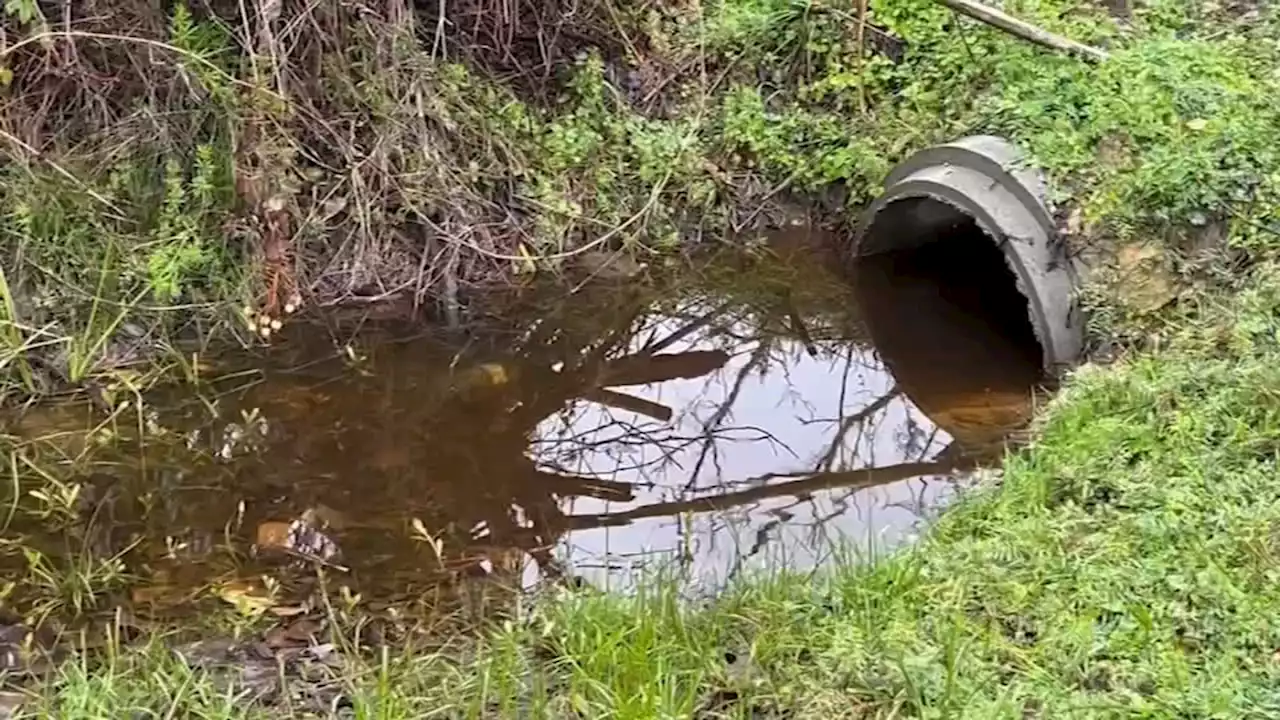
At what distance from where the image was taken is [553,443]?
5.17 meters

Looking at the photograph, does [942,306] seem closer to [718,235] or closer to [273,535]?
[718,235]

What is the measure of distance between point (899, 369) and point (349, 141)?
2.66 m

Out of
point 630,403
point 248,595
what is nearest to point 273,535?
point 248,595

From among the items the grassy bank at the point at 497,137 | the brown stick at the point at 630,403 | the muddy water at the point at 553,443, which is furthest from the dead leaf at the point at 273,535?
the brown stick at the point at 630,403

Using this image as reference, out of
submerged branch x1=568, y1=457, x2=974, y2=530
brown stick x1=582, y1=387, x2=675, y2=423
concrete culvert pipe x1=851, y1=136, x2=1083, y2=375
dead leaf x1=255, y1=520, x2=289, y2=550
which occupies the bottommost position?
dead leaf x1=255, y1=520, x2=289, y2=550

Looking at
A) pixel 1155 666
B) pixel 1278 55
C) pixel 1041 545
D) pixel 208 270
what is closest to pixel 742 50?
pixel 1278 55

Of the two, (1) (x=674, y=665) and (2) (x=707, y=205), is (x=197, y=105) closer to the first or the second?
(2) (x=707, y=205)

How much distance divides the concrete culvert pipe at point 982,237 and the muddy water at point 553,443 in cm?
9

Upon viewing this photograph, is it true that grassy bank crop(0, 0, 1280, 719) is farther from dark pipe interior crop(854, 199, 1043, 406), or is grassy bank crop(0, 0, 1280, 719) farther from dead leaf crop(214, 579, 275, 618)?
dark pipe interior crop(854, 199, 1043, 406)

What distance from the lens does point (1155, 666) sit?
10.4 ft

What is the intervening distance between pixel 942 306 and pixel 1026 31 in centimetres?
136

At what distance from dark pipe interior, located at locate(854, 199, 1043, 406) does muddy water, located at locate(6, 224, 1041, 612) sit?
0.07 ft

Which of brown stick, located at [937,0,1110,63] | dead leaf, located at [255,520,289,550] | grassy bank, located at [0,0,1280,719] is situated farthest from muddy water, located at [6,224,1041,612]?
brown stick, located at [937,0,1110,63]

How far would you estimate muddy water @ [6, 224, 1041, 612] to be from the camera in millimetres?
4445
